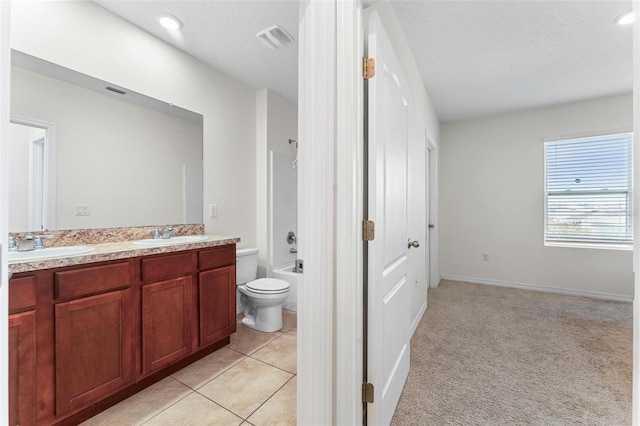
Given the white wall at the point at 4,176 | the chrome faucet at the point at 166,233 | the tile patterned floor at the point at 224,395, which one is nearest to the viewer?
the white wall at the point at 4,176

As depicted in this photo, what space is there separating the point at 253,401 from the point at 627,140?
4815 millimetres

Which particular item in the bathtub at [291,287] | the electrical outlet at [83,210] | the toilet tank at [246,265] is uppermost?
the electrical outlet at [83,210]

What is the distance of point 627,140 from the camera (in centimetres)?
331

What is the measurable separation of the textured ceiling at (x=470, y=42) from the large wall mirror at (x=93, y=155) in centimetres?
62

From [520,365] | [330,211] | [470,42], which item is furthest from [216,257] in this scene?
[470,42]

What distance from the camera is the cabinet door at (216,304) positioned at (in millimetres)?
2008

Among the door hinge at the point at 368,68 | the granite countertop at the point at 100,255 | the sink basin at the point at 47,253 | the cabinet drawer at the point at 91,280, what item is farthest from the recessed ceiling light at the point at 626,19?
the sink basin at the point at 47,253

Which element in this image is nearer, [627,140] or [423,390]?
[423,390]

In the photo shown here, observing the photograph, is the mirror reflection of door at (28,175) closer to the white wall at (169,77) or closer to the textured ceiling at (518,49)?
the white wall at (169,77)

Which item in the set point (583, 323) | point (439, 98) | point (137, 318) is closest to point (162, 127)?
point (137, 318)

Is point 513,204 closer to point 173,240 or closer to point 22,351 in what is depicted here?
point 173,240

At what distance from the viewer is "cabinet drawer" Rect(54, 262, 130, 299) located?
1.32 m

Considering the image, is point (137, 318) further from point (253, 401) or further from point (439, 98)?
point (439, 98)

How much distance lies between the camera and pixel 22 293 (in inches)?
47.1
